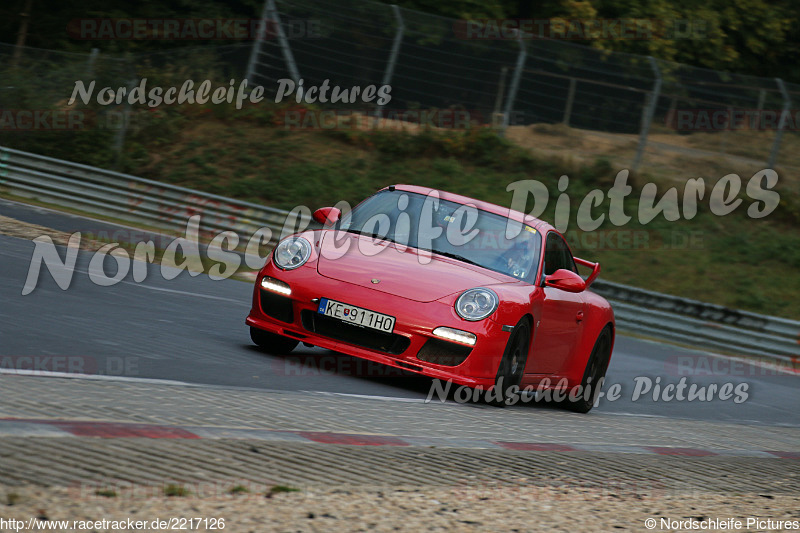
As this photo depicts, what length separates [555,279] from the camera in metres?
8.65

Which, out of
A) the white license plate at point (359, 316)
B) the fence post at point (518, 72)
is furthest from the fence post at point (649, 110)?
the white license plate at point (359, 316)

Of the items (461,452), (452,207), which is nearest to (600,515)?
(461,452)

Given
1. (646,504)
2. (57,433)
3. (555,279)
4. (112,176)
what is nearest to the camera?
(57,433)

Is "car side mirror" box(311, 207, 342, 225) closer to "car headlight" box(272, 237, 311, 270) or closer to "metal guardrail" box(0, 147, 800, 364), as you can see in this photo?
"car headlight" box(272, 237, 311, 270)

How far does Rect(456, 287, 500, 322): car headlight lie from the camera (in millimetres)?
7867

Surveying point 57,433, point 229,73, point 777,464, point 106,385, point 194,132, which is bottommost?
point 194,132

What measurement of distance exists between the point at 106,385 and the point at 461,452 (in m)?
2.05

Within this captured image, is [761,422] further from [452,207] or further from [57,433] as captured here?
[57,433]

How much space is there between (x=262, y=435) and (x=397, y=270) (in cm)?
272

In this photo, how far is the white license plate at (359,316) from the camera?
7828 mm

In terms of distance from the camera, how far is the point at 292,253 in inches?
328

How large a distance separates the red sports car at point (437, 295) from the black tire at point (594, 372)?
2 centimetres

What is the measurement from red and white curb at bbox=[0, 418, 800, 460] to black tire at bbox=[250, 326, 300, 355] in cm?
255

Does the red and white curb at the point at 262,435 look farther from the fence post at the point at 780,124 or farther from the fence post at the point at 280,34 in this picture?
the fence post at the point at 280,34
